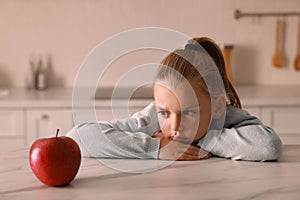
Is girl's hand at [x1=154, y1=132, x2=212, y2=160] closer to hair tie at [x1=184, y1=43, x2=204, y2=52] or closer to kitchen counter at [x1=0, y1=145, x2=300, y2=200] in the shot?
kitchen counter at [x1=0, y1=145, x2=300, y2=200]

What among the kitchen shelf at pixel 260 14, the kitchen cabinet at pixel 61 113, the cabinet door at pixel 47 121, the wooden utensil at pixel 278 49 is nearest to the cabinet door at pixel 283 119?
the kitchen cabinet at pixel 61 113

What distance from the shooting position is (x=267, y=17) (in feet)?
10.2

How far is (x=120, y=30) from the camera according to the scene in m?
3.14

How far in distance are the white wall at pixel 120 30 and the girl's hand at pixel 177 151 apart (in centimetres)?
191

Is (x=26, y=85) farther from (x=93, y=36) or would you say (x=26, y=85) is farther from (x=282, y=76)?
(x=282, y=76)

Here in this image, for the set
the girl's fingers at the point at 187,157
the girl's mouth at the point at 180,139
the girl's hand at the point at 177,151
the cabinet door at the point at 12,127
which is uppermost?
the girl's mouth at the point at 180,139

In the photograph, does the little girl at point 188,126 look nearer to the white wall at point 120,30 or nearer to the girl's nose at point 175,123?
the girl's nose at point 175,123

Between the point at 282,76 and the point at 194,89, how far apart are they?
2.11m

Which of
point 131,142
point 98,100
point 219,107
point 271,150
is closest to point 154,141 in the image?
point 131,142

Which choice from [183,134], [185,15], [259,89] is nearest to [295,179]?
[183,134]

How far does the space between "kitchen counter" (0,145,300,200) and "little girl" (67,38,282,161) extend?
30mm

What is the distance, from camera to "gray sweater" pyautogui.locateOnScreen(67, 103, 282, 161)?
1260 mm

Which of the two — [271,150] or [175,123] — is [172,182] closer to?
[175,123]

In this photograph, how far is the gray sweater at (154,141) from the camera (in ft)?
4.13
